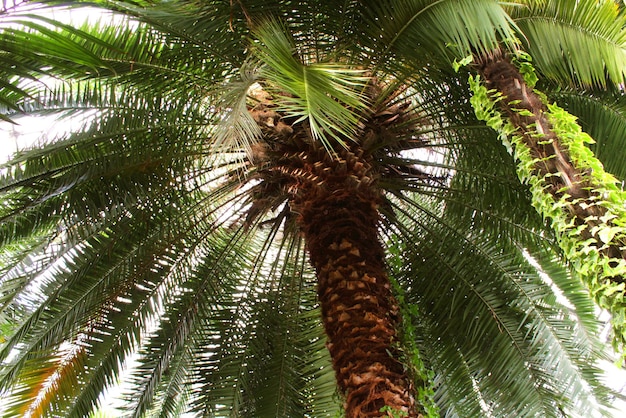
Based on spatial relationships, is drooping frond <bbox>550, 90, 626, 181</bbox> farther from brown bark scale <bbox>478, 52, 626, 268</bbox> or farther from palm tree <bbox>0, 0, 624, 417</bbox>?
brown bark scale <bbox>478, 52, 626, 268</bbox>

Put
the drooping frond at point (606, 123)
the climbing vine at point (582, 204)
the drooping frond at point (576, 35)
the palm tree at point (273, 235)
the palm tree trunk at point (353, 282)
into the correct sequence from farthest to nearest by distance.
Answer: the drooping frond at point (606, 123), the palm tree at point (273, 235), the palm tree trunk at point (353, 282), the drooping frond at point (576, 35), the climbing vine at point (582, 204)

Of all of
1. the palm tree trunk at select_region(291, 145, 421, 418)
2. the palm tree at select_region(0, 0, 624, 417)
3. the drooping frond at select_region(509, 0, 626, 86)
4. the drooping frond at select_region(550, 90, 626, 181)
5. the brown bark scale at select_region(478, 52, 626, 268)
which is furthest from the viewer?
the drooping frond at select_region(550, 90, 626, 181)

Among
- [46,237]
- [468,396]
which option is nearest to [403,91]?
[468,396]

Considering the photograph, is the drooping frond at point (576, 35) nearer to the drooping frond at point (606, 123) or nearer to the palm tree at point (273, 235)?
the palm tree at point (273, 235)

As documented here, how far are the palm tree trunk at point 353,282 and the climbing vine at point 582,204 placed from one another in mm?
1523

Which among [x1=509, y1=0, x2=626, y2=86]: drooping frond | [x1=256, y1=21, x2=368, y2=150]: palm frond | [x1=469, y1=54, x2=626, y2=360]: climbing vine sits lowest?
[x1=469, y1=54, x2=626, y2=360]: climbing vine

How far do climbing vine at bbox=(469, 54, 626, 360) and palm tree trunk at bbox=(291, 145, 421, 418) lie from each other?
5.00 feet

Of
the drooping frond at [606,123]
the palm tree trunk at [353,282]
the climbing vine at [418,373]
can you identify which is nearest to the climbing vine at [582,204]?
the drooping frond at [606,123]

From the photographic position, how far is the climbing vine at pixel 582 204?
3.00 meters

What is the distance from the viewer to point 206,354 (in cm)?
656

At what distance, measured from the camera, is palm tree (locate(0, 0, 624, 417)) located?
467cm

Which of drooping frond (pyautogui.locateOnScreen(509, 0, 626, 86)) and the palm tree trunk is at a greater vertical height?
drooping frond (pyautogui.locateOnScreen(509, 0, 626, 86))

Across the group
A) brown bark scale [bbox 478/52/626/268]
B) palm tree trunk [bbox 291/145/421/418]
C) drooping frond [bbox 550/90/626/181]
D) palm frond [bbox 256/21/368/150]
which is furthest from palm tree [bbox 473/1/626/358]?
palm tree trunk [bbox 291/145/421/418]

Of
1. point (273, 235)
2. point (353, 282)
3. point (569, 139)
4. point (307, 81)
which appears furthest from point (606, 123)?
point (273, 235)
